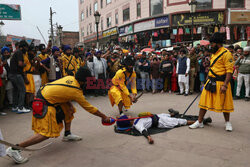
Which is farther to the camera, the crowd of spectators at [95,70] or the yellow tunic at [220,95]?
the crowd of spectators at [95,70]

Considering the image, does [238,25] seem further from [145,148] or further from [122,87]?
[145,148]

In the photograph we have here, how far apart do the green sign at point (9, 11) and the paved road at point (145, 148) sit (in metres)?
17.1

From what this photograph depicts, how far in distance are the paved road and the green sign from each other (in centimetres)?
1710

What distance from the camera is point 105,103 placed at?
7.26 metres

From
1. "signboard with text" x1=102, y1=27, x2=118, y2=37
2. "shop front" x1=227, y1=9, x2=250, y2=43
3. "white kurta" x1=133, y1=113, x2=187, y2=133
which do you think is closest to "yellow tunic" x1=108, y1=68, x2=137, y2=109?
"white kurta" x1=133, y1=113, x2=187, y2=133

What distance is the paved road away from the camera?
2895 millimetres

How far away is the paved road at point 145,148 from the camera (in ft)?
9.50

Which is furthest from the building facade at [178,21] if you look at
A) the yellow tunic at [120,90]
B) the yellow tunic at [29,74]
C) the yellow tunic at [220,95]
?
the yellow tunic at [29,74]

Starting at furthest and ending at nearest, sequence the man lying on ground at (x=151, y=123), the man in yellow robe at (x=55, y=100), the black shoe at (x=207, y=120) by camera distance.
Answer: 1. the black shoe at (x=207, y=120)
2. the man lying on ground at (x=151, y=123)
3. the man in yellow robe at (x=55, y=100)

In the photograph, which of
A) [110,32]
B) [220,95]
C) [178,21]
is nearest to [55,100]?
[220,95]

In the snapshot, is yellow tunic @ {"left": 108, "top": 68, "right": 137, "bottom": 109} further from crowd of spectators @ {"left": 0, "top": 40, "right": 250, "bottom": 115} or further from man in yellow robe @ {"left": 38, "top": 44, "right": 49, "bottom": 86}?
man in yellow robe @ {"left": 38, "top": 44, "right": 49, "bottom": 86}

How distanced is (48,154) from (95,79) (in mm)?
5334

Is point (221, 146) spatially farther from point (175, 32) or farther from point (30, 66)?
point (175, 32)

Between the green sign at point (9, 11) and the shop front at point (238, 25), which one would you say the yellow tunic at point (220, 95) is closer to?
the shop front at point (238, 25)
